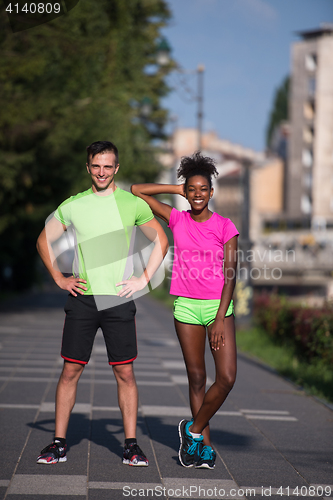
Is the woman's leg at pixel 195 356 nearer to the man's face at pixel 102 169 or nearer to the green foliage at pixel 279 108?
the man's face at pixel 102 169

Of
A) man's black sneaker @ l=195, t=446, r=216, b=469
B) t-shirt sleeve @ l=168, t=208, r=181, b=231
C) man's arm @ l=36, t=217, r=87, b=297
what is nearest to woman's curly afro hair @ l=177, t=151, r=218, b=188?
t-shirt sleeve @ l=168, t=208, r=181, b=231

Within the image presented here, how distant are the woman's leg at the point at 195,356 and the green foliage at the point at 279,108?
293 feet

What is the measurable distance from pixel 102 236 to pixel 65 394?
107cm

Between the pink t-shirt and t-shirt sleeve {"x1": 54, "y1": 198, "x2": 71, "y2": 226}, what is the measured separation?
0.72 meters

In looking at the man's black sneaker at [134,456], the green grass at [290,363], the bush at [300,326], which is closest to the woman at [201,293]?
the man's black sneaker at [134,456]

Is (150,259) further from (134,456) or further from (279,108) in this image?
(279,108)

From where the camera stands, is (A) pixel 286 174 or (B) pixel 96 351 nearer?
(B) pixel 96 351

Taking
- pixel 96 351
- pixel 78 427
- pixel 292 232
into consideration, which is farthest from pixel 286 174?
pixel 78 427

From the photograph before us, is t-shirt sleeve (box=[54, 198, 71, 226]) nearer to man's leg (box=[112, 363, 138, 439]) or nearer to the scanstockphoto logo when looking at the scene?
man's leg (box=[112, 363, 138, 439])

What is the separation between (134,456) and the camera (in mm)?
4648

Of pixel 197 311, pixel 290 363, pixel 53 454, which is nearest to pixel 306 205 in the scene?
pixel 290 363

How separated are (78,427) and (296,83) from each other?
6738 centimetres

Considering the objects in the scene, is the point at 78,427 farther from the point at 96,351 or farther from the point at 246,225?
the point at 246,225

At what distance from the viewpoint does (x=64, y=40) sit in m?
20.8
